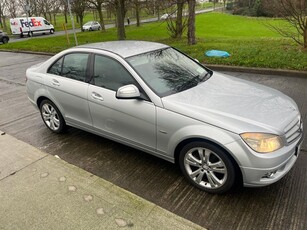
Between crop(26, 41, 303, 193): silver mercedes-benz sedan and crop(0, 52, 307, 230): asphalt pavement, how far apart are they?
0.27 meters

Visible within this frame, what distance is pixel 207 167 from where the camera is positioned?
286cm

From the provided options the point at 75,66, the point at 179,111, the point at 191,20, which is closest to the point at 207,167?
the point at 179,111

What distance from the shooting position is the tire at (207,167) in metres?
2.71

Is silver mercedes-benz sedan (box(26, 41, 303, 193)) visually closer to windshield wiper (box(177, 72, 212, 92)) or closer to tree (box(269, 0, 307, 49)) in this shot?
windshield wiper (box(177, 72, 212, 92))

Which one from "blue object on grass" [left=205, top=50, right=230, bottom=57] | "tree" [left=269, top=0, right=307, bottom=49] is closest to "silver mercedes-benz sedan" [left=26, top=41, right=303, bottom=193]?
"blue object on grass" [left=205, top=50, right=230, bottom=57]

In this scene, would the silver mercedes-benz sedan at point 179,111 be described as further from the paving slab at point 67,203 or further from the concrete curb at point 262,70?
the concrete curb at point 262,70

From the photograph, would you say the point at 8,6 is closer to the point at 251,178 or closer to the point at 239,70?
the point at 239,70

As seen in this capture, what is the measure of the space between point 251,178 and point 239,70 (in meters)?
5.82

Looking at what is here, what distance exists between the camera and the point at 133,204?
283cm

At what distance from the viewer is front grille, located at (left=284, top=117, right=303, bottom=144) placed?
2.71 metres

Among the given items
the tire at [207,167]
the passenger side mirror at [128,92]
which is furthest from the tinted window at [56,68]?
the tire at [207,167]

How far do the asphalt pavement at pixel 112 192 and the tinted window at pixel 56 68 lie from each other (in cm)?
107

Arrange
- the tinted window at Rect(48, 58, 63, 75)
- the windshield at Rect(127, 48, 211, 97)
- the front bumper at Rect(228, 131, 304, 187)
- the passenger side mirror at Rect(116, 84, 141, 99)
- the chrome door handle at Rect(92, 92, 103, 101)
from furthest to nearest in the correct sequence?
the tinted window at Rect(48, 58, 63, 75), the chrome door handle at Rect(92, 92, 103, 101), the windshield at Rect(127, 48, 211, 97), the passenger side mirror at Rect(116, 84, 141, 99), the front bumper at Rect(228, 131, 304, 187)

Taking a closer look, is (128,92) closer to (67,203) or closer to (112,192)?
A: (112,192)
